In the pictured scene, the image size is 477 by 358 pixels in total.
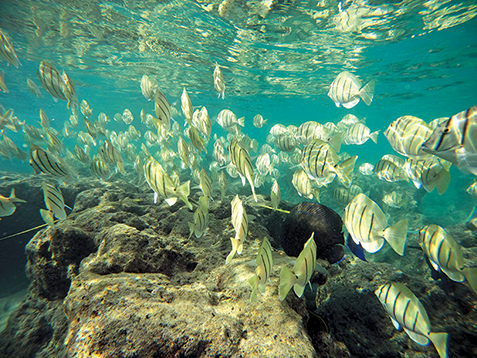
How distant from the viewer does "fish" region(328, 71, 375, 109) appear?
4.28m

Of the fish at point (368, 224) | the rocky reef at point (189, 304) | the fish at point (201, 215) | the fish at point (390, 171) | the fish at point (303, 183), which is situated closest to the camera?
the rocky reef at point (189, 304)

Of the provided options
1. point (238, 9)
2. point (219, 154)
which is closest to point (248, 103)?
point (238, 9)

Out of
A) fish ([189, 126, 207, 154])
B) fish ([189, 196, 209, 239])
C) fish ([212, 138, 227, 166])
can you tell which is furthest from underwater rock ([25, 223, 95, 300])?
fish ([212, 138, 227, 166])

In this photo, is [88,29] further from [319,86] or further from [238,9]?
[319,86]

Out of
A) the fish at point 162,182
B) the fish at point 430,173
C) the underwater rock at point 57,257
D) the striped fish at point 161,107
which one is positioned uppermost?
the striped fish at point 161,107

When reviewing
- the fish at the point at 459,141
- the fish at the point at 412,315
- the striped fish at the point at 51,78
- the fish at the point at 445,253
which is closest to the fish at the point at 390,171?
Answer: the fish at the point at 445,253

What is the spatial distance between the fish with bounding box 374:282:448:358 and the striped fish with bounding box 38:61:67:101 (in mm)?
5929

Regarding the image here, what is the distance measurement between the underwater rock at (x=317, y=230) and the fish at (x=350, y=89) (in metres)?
2.59

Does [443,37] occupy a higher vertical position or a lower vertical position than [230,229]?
higher

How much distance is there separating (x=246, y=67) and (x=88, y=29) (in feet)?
37.1

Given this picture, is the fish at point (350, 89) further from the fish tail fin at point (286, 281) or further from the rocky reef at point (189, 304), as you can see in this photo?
the fish tail fin at point (286, 281)

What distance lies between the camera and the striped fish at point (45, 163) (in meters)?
3.31

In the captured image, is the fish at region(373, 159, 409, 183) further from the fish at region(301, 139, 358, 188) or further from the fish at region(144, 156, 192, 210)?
the fish at region(144, 156, 192, 210)

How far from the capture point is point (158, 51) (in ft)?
51.1
